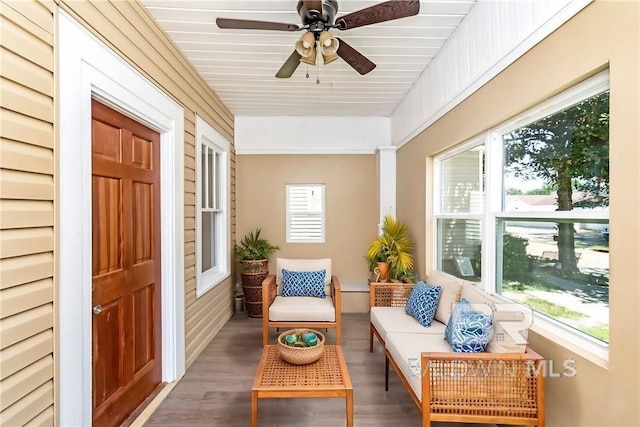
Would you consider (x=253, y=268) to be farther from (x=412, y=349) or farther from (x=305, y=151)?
(x=412, y=349)

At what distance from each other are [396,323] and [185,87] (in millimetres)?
2831

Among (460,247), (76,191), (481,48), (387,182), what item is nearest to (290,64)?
(481,48)

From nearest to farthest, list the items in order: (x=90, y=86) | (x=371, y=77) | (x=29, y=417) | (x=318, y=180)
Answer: (x=29, y=417) → (x=90, y=86) → (x=371, y=77) → (x=318, y=180)

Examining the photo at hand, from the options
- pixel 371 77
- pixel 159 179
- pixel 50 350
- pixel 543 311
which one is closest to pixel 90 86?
pixel 159 179

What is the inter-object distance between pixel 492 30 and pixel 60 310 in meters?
2.96

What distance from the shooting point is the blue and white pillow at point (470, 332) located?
6.48 ft

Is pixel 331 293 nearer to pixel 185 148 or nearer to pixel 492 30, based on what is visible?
pixel 185 148

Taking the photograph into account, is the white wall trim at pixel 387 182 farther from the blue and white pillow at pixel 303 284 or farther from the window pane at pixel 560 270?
the window pane at pixel 560 270

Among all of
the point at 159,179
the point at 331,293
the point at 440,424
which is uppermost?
the point at 159,179

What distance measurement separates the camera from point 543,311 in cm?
194

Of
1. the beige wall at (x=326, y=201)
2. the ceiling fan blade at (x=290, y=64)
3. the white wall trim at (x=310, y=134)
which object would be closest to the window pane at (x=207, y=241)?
the beige wall at (x=326, y=201)

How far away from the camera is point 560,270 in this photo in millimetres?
1816

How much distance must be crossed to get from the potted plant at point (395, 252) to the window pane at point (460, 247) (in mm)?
427

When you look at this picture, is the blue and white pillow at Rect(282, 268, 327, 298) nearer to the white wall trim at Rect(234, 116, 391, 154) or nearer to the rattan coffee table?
the rattan coffee table
